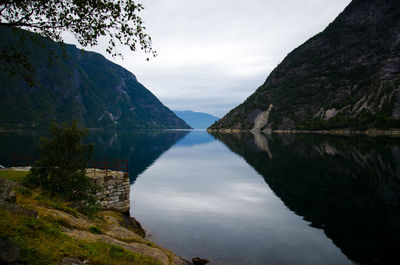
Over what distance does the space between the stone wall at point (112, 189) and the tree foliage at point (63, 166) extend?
239cm

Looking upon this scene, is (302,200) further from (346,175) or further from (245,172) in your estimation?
(245,172)

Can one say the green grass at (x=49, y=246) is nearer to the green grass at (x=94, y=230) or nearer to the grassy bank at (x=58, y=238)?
the grassy bank at (x=58, y=238)

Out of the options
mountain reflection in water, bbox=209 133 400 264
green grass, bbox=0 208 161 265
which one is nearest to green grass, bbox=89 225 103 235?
green grass, bbox=0 208 161 265

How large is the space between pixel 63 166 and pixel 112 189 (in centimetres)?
551

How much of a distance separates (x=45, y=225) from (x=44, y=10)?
958 cm

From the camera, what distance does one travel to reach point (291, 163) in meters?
56.1

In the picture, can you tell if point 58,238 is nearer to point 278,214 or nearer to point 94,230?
point 94,230

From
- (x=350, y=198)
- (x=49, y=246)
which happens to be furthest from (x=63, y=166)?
(x=350, y=198)

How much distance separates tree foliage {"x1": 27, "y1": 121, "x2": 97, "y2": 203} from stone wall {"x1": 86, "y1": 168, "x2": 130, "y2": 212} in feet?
7.83

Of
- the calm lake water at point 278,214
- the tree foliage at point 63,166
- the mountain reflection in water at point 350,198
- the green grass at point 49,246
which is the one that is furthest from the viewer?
the mountain reflection in water at point 350,198

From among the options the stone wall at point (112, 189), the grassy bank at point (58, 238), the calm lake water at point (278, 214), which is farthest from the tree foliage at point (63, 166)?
the calm lake water at point (278, 214)

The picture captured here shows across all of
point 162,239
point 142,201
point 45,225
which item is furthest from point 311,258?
point 142,201

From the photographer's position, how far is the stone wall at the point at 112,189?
73.3ft

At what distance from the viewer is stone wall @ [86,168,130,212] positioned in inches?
880
